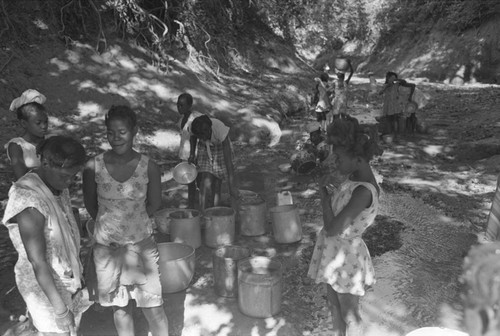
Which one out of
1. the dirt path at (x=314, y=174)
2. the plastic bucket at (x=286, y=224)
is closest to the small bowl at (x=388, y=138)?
the dirt path at (x=314, y=174)

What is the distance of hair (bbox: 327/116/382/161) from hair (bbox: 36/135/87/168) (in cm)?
128

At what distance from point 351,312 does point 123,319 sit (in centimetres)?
131

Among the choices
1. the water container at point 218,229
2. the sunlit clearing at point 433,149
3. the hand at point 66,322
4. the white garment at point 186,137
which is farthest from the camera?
the sunlit clearing at point 433,149

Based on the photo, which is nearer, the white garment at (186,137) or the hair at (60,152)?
the hair at (60,152)

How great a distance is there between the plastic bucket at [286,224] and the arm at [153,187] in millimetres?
1980

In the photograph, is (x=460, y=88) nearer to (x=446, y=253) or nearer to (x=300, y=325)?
(x=446, y=253)

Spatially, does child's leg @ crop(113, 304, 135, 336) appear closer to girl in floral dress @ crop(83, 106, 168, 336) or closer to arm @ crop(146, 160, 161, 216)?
girl in floral dress @ crop(83, 106, 168, 336)

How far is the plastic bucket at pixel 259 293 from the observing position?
318cm

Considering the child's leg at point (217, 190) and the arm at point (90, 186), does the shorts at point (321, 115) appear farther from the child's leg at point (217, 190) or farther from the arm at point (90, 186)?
the arm at point (90, 186)

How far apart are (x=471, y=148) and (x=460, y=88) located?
8425 millimetres

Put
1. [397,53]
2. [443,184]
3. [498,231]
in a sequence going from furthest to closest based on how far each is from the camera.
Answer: [397,53]
[443,184]
[498,231]

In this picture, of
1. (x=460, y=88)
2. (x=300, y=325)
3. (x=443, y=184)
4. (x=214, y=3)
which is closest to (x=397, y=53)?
(x=460, y=88)

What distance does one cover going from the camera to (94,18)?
9.89 metres

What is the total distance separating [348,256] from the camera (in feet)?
8.47
